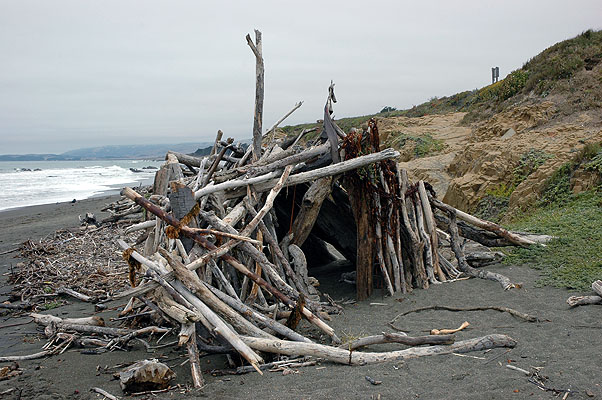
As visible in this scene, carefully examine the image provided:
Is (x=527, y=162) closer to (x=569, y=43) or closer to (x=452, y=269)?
(x=452, y=269)

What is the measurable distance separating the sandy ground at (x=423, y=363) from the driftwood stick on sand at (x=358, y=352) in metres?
0.08

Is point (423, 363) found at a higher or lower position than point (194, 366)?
lower

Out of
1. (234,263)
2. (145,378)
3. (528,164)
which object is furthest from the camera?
(528,164)

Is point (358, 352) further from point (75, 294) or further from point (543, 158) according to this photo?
point (543, 158)

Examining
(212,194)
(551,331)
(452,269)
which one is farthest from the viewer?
(452,269)

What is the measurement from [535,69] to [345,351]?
17634mm

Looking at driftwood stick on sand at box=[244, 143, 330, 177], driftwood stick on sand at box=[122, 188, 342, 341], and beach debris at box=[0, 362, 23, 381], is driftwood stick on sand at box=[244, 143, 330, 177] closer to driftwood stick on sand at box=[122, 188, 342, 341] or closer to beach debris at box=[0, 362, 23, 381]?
driftwood stick on sand at box=[122, 188, 342, 341]

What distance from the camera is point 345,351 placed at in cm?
449

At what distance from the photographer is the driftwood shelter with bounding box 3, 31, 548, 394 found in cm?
458

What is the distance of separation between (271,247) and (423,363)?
240 cm

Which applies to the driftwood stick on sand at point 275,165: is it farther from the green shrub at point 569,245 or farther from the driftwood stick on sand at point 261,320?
the green shrub at point 569,245

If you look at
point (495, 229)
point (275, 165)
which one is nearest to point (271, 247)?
point (275, 165)

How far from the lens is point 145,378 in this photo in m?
4.11

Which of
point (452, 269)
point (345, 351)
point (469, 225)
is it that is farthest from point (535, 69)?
point (345, 351)
